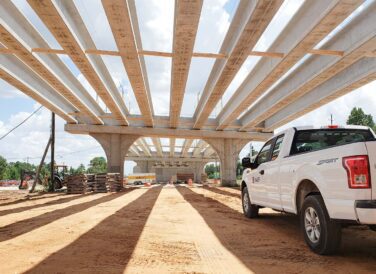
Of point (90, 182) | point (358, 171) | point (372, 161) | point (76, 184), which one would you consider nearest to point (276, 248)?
point (358, 171)

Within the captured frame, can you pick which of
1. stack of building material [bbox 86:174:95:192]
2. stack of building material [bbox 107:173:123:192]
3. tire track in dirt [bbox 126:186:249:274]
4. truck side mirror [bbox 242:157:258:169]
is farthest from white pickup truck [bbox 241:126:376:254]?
stack of building material [bbox 107:173:123:192]

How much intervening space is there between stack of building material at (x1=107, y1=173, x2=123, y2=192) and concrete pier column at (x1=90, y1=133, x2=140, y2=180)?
2.49 metres

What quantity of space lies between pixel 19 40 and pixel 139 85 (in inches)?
242

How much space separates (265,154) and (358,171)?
4.02m

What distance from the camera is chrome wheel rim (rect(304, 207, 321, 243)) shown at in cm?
514

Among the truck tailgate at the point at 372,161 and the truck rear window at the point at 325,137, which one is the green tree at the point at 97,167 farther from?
the truck tailgate at the point at 372,161

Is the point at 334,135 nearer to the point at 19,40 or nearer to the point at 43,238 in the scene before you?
the point at 43,238

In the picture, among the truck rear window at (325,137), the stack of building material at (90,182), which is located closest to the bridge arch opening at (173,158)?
the stack of building material at (90,182)

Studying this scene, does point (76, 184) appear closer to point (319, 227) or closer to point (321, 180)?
point (319, 227)

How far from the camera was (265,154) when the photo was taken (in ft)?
27.1

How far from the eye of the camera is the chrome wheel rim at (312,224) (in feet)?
16.9

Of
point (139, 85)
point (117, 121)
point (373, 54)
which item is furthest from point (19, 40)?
point (117, 121)

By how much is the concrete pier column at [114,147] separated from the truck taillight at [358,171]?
89.0 feet

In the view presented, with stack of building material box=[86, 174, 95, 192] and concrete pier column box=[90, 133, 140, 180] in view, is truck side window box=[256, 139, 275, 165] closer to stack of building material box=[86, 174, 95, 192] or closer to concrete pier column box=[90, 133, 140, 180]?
stack of building material box=[86, 174, 95, 192]
